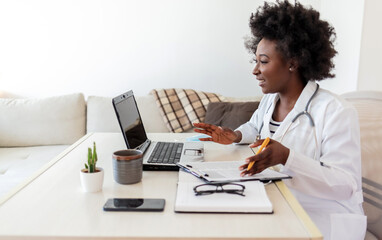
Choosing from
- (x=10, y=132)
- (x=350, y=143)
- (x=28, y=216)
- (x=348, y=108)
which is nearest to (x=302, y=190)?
(x=350, y=143)

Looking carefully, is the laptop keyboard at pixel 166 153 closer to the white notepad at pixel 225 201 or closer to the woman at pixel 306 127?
the woman at pixel 306 127

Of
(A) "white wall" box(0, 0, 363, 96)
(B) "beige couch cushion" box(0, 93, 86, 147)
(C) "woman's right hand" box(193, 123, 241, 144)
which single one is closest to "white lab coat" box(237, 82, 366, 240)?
(C) "woman's right hand" box(193, 123, 241, 144)

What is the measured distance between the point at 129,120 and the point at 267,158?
0.63m

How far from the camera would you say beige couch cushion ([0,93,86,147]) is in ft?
8.87

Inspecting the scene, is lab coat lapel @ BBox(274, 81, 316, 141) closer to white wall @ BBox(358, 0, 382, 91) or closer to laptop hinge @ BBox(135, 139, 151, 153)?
laptop hinge @ BBox(135, 139, 151, 153)

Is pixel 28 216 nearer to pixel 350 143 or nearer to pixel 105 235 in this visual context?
pixel 105 235

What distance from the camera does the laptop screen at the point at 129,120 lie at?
1362 millimetres

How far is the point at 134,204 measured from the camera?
3.02ft

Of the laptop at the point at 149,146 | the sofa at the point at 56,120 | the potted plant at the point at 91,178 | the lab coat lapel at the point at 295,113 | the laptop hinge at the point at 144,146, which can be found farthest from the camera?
the sofa at the point at 56,120

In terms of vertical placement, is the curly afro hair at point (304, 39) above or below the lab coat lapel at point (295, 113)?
above

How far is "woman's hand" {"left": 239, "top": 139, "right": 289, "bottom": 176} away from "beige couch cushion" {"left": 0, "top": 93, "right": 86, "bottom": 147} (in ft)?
6.46

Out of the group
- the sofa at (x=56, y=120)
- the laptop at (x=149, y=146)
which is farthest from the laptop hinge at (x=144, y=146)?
the sofa at (x=56, y=120)

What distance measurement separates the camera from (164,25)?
9.62ft

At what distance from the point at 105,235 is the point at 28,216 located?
23cm
